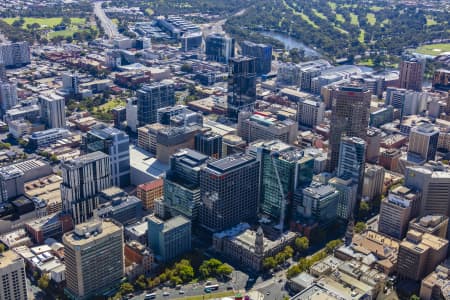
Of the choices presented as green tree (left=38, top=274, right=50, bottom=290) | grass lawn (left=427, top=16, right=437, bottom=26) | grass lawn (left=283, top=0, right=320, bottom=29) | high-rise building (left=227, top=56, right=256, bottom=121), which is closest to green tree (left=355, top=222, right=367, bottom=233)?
green tree (left=38, top=274, right=50, bottom=290)

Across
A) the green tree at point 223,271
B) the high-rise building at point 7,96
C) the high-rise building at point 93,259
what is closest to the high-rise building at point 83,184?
the high-rise building at point 93,259

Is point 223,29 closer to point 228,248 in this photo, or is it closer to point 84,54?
point 84,54

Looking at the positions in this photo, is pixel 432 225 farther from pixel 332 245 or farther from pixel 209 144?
A: pixel 209 144

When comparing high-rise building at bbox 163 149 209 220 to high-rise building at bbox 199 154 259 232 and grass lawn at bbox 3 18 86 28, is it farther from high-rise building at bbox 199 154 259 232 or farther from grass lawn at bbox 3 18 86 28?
grass lawn at bbox 3 18 86 28

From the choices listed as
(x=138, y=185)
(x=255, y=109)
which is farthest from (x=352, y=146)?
(x=255, y=109)

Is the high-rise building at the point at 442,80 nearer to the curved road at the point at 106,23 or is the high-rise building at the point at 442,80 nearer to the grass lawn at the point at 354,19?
the grass lawn at the point at 354,19

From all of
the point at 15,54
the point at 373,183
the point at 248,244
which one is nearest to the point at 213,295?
the point at 248,244
